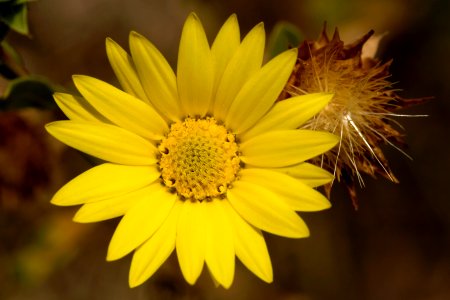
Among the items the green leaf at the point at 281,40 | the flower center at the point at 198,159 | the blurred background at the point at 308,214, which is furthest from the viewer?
the blurred background at the point at 308,214

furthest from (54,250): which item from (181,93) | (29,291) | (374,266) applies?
(374,266)

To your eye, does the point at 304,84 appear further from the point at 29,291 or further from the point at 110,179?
the point at 29,291

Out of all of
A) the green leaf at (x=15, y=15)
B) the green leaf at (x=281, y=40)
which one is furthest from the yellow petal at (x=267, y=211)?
the green leaf at (x=15, y=15)

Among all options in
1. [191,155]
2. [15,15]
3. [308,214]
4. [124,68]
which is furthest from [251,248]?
[308,214]

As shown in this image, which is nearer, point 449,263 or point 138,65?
point 138,65

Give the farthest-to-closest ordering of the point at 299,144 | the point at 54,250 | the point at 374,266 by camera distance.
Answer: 1. the point at 374,266
2. the point at 54,250
3. the point at 299,144

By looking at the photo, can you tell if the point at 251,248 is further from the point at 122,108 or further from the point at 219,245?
the point at 122,108

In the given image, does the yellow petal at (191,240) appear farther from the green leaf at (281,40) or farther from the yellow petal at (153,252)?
the green leaf at (281,40)
